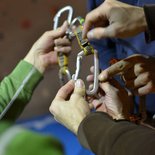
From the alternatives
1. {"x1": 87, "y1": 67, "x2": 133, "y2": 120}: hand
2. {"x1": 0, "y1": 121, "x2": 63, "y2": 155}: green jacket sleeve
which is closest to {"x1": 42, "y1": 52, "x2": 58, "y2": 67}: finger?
{"x1": 87, "y1": 67, "x2": 133, "y2": 120}: hand

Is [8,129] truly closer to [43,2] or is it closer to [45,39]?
[45,39]

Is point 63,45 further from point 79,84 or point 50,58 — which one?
point 79,84

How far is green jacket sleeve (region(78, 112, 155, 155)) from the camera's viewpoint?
0.37 meters

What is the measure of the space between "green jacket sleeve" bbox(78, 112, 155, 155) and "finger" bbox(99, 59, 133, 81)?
6.2 inches

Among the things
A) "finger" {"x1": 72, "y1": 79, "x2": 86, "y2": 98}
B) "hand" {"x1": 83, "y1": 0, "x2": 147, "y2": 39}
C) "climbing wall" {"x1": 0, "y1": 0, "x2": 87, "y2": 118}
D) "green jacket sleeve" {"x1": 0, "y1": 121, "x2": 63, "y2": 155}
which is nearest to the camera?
"green jacket sleeve" {"x1": 0, "y1": 121, "x2": 63, "y2": 155}

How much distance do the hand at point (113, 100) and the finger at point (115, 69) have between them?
0.02 metres

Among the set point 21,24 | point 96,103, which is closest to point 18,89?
point 96,103

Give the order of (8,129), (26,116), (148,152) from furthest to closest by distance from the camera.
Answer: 1. (26,116)
2. (148,152)
3. (8,129)

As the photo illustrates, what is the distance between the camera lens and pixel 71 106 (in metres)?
0.56

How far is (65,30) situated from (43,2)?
1.02 metres

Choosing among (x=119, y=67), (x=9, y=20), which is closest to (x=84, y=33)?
(x=119, y=67)

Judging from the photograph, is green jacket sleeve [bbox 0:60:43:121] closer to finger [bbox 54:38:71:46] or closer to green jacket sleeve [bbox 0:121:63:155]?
finger [bbox 54:38:71:46]

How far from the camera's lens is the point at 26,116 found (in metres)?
1.90

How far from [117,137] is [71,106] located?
0.60 ft
